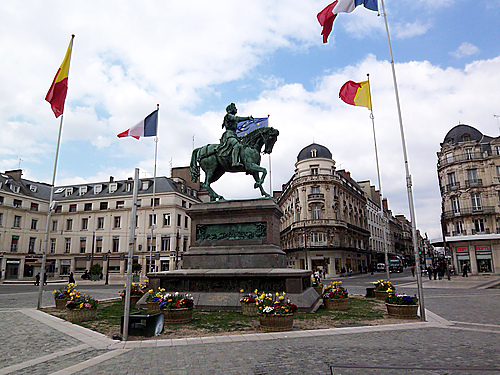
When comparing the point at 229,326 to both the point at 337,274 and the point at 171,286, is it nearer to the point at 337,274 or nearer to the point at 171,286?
the point at 171,286

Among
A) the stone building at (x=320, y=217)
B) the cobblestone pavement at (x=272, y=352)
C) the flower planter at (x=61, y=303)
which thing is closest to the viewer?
the cobblestone pavement at (x=272, y=352)

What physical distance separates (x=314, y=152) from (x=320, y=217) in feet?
34.8

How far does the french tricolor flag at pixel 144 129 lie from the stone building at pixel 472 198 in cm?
4282

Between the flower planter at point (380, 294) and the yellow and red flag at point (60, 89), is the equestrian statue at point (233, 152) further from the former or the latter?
→ the flower planter at point (380, 294)

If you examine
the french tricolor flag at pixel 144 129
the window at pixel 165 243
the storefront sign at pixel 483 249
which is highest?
the french tricolor flag at pixel 144 129

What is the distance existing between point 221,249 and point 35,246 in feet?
178

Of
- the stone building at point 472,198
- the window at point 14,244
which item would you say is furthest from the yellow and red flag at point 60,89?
the window at point 14,244

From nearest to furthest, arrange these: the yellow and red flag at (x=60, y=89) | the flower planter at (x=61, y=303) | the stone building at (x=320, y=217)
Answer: the flower planter at (x=61, y=303) < the yellow and red flag at (x=60, y=89) < the stone building at (x=320, y=217)

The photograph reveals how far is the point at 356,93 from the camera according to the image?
19.1 meters

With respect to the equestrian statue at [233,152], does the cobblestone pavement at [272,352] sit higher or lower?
lower

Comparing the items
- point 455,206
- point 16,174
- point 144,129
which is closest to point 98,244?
point 16,174

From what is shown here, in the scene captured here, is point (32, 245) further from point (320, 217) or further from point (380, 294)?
point (380, 294)

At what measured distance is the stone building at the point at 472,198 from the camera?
46.5m

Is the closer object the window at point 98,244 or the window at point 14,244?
the window at point 14,244
